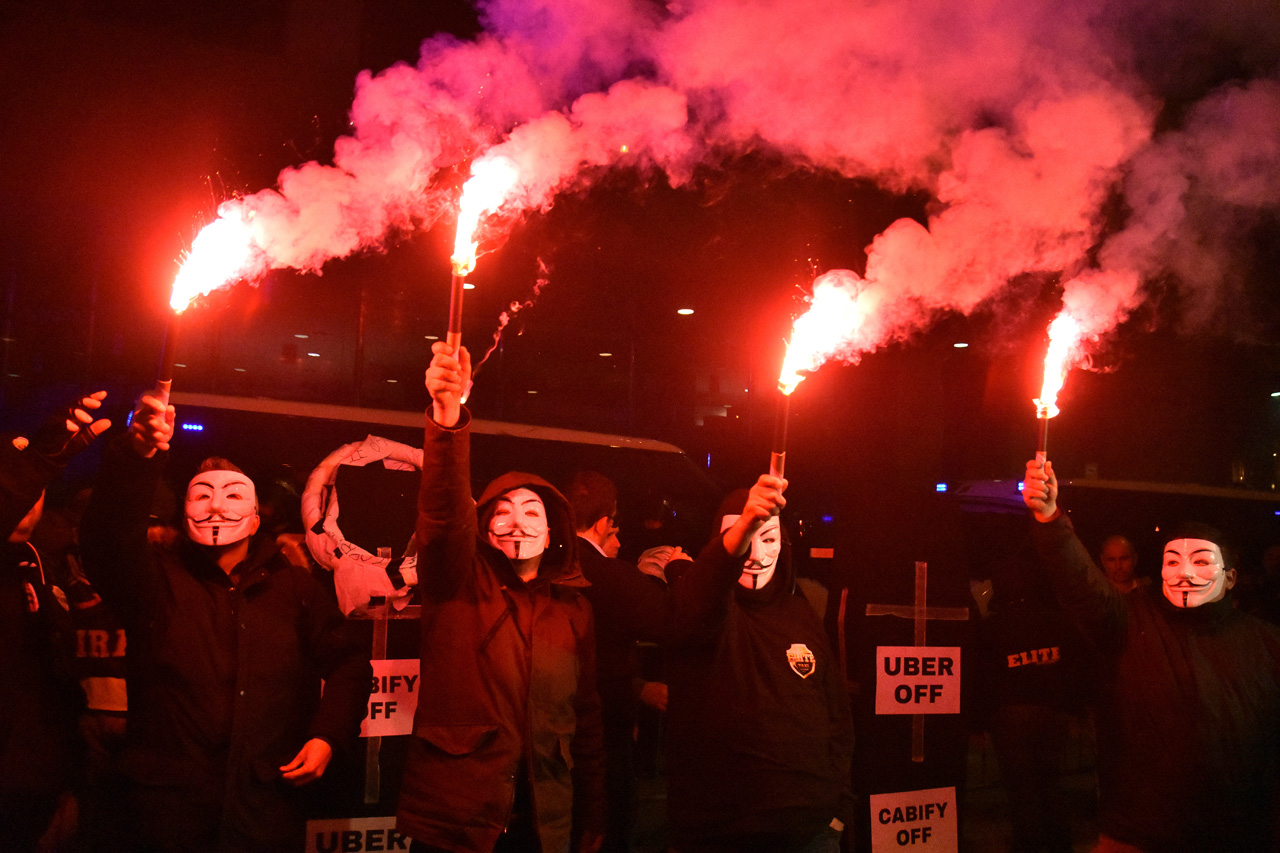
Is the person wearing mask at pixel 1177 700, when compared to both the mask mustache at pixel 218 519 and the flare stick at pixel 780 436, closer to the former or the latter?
the flare stick at pixel 780 436

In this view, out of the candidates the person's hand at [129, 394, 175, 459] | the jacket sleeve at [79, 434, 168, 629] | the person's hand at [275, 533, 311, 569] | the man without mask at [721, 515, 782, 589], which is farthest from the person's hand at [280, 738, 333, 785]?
the person's hand at [275, 533, 311, 569]

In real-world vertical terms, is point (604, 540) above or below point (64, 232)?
below

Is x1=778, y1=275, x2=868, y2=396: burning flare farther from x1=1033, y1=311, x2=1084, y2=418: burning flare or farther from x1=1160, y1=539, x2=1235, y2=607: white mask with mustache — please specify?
x1=1160, y1=539, x2=1235, y2=607: white mask with mustache

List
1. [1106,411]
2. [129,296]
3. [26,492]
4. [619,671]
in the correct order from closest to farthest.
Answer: [26,492] → [619,671] → [129,296] → [1106,411]

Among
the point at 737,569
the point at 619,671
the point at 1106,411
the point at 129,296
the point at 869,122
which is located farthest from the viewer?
the point at 1106,411

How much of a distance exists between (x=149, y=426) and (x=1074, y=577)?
3.73 metres

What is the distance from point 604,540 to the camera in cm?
514

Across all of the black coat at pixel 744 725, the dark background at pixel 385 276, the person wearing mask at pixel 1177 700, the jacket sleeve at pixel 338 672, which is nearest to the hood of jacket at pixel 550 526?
the black coat at pixel 744 725

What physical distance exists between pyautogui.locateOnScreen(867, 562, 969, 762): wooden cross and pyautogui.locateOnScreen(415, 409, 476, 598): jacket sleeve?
3.20m

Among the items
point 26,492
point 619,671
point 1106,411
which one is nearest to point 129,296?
point 26,492

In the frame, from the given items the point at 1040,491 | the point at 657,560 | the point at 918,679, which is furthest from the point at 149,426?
the point at 918,679

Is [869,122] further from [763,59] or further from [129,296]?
[129,296]

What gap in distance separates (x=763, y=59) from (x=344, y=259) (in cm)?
340

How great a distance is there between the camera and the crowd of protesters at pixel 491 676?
3195 millimetres
